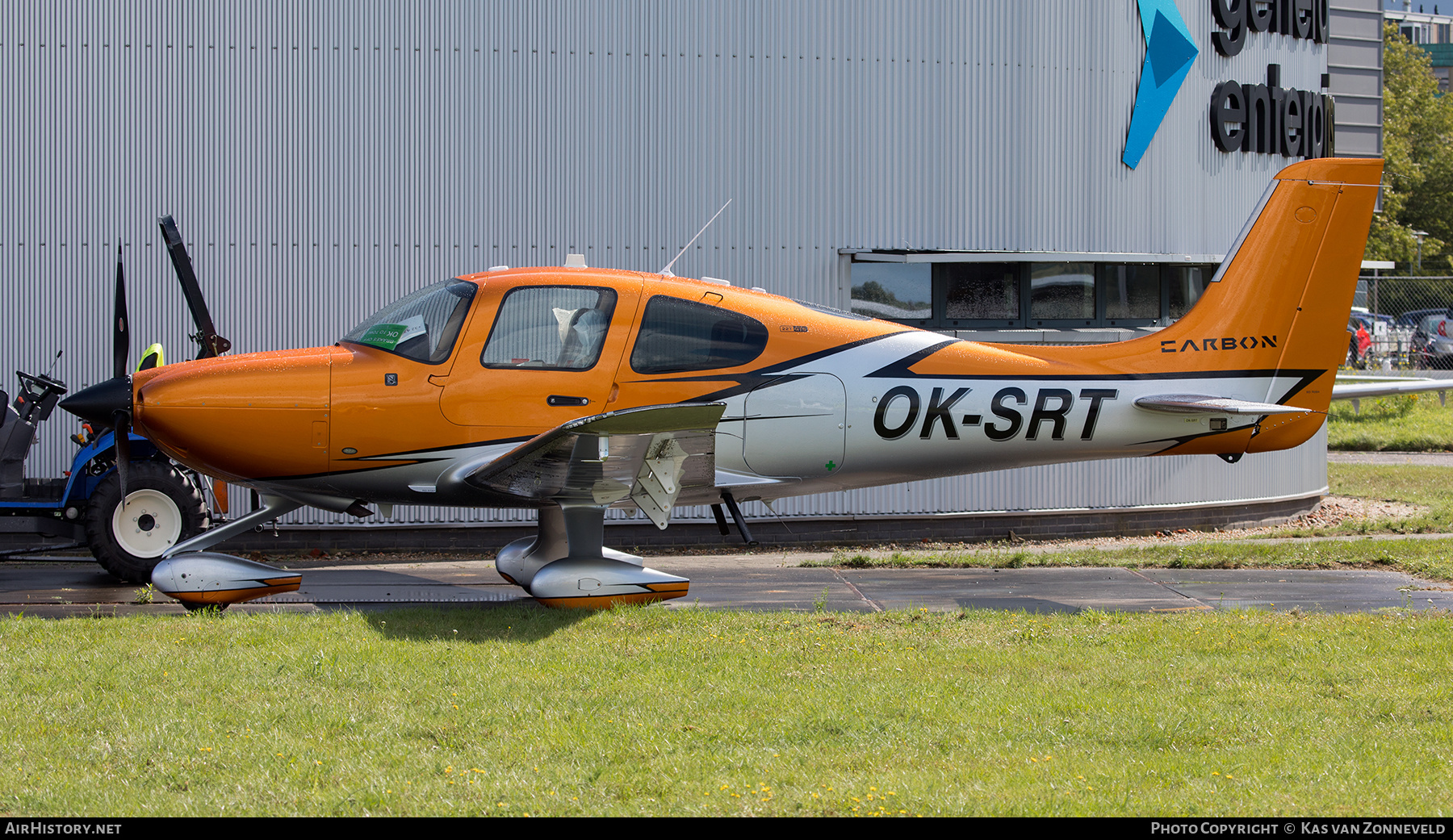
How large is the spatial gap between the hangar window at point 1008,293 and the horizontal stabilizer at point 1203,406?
3.51m

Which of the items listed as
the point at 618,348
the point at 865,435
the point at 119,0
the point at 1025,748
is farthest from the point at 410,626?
the point at 119,0

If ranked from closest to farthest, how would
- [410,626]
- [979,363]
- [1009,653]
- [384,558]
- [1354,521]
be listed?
[1009,653] → [410,626] → [979,363] → [384,558] → [1354,521]

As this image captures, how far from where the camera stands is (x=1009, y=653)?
21.8 feet

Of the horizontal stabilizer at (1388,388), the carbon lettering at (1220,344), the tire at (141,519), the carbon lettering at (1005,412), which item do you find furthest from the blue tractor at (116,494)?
the horizontal stabilizer at (1388,388)

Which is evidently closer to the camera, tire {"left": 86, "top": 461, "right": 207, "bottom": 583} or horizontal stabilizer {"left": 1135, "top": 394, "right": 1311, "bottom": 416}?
horizontal stabilizer {"left": 1135, "top": 394, "right": 1311, "bottom": 416}

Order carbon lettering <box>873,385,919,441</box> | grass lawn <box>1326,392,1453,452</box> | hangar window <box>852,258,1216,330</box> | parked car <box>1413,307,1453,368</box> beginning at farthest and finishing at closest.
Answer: parked car <box>1413,307,1453,368</box>
grass lawn <box>1326,392,1453,452</box>
hangar window <box>852,258,1216,330</box>
carbon lettering <box>873,385,919,441</box>

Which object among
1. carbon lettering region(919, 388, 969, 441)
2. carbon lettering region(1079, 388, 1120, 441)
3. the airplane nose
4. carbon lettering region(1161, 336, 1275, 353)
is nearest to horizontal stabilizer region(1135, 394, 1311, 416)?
carbon lettering region(1079, 388, 1120, 441)

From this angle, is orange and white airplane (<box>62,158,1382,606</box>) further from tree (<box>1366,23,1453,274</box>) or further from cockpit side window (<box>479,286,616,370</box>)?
tree (<box>1366,23,1453,274</box>)

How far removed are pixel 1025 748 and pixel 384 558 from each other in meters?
7.37

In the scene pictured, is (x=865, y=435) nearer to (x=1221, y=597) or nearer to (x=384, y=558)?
(x=1221, y=597)

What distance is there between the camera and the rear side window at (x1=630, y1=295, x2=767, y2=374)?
7.75 metres

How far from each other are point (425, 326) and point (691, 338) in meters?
1.77

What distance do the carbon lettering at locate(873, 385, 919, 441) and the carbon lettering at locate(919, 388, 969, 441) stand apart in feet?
0.29

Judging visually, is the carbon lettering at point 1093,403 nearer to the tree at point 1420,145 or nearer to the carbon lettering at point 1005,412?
the carbon lettering at point 1005,412
